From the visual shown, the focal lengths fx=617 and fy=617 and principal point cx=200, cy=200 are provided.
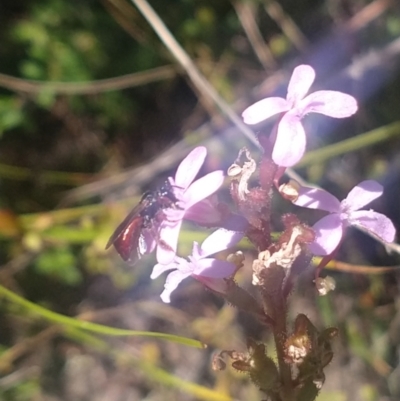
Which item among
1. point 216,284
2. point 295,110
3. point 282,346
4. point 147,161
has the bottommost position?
point 282,346

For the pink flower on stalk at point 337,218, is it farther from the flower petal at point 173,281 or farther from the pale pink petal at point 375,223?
the flower petal at point 173,281

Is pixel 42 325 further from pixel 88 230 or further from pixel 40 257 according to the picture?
pixel 88 230

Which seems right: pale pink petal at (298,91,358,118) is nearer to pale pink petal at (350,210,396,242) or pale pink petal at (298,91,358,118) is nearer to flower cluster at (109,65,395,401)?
flower cluster at (109,65,395,401)

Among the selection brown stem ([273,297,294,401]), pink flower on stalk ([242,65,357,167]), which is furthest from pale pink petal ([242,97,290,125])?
brown stem ([273,297,294,401])

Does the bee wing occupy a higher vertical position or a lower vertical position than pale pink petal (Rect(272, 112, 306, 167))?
higher

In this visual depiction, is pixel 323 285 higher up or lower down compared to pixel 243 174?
lower down

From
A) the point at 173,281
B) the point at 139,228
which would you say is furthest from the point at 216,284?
the point at 139,228

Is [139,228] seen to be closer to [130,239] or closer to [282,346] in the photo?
[130,239]

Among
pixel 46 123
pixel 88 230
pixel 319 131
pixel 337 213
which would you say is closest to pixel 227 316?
pixel 88 230
